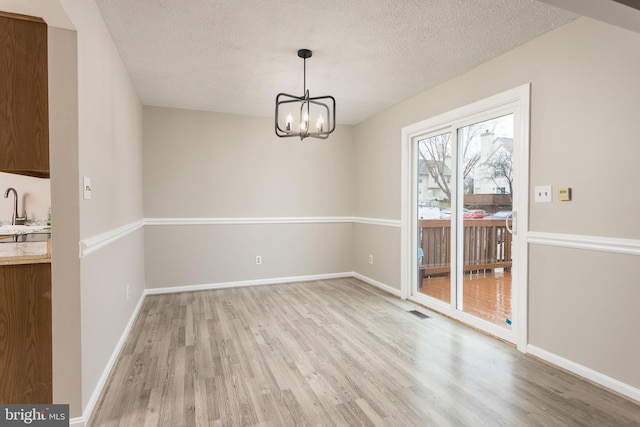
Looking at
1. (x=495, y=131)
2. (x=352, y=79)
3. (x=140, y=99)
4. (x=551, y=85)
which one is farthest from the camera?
(x=140, y=99)

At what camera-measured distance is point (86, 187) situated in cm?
176

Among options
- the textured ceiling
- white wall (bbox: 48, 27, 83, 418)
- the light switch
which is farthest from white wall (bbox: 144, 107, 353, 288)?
the light switch

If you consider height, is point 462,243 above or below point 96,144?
below

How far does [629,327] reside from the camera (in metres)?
1.98

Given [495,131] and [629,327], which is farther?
[495,131]

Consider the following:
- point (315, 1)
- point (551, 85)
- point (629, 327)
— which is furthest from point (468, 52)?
point (629, 327)

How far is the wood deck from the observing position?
2967 millimetres

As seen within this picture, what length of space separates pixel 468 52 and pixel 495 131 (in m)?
0.73

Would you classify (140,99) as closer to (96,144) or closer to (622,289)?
(96,144)

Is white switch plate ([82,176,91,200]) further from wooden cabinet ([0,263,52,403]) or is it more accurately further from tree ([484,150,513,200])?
tree ([484,150,513,200])

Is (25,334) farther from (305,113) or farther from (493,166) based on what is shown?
(493,166)

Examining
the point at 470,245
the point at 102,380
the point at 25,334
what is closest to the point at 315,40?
the point at 470,245

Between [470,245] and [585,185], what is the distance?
1255 millimetres

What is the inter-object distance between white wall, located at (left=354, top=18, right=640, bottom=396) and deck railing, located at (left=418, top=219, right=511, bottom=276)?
0.43m
